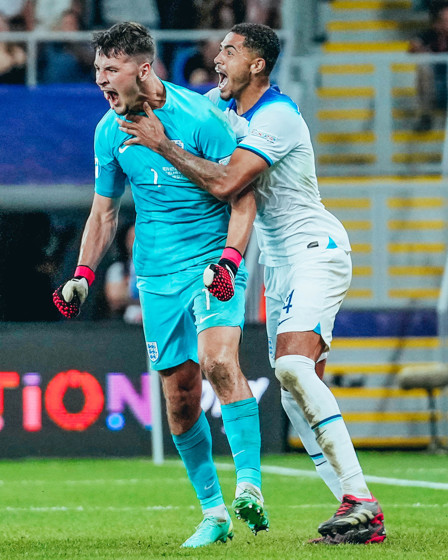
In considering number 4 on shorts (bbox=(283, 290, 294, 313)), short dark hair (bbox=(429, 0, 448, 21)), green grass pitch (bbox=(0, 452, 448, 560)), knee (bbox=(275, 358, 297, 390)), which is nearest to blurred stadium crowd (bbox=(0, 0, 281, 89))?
short dark hair (bbox=(429, 0, 448, 21))

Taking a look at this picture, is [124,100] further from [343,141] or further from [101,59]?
[343,141]

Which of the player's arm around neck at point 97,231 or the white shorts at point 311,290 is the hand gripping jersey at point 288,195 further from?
the player's arm around neck at point 97,231

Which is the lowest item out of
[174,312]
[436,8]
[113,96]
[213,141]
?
[174,312]

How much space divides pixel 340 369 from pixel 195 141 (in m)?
6.71

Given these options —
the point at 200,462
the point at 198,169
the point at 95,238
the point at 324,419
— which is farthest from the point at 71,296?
the point at 324,419

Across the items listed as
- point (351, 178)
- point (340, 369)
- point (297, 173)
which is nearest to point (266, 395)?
point (340, 369)

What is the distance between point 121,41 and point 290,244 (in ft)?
3.95

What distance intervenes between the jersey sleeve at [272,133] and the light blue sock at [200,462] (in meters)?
1.27

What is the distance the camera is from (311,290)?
5449mm

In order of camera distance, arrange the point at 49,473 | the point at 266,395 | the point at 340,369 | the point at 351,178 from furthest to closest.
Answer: the point at 351,178 → the point at 340,369 → the point at 266,395 → the point at 49,473

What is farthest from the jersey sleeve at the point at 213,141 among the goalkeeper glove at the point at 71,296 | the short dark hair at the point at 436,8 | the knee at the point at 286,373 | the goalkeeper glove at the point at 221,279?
the short dark hair at the point at 436,8

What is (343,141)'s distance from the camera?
1361 cm

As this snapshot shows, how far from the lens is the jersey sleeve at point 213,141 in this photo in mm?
5504

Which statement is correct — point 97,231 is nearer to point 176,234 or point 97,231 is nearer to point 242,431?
point 176,234
